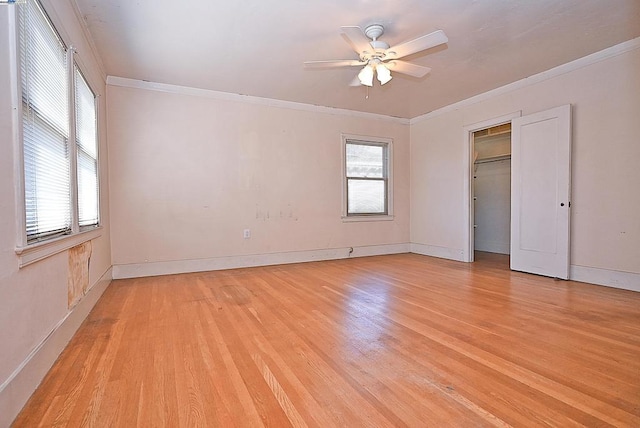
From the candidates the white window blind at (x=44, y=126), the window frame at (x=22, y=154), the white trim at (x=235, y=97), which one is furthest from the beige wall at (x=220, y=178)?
the white window blind at (x=44, y=126)

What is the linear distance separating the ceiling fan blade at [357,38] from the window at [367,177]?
257 centimetres

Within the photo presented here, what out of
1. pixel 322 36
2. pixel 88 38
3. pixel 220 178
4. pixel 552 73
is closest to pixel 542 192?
pixel 552 73

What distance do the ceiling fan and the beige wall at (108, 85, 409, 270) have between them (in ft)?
6.30

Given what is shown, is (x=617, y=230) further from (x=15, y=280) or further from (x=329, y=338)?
(x=15, y=280)

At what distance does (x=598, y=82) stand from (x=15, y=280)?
5.29 meters

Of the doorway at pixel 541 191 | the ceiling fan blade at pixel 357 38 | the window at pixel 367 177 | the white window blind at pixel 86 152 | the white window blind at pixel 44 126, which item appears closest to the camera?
the white window blind at pixel 44 126

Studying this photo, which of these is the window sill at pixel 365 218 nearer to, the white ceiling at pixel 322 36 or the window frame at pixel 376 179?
the window frame at pixel 376 179

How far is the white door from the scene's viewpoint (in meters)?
3.82

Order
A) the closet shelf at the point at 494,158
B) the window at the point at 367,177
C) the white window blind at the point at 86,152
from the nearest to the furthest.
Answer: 1. the white window blind at the point at 86,152
2. the window at the point at 367,177
3. the closet shelf at the point at 494,158

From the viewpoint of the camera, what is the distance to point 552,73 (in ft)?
12.9

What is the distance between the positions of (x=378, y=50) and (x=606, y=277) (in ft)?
11.4

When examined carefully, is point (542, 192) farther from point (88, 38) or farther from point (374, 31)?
point (88, 38)

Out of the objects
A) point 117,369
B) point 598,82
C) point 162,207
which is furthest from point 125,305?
point 598,82

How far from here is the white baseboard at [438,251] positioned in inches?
207
